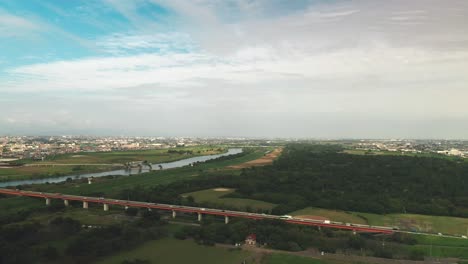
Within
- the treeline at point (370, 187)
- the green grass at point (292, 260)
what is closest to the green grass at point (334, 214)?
the treeline at point (370, 187)

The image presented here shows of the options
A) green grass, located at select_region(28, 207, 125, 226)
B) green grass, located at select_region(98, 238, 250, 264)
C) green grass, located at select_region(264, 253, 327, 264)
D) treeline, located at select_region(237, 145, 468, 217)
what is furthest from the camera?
treeline, located at select_region(237, 145, 468, 217)

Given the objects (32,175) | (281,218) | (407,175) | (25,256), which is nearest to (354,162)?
(407,175)

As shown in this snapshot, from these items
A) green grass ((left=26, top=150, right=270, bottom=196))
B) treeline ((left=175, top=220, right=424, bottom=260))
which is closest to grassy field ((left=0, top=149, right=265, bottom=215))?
green grass ((left=26, top=150, right=270, bottom=196))

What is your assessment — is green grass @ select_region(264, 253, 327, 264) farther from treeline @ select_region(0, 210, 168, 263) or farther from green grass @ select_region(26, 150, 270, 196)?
green grass @ select_region(26, 150, 270, 196)

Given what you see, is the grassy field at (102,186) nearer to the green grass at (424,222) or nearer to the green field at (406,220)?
the green field at (406,220)

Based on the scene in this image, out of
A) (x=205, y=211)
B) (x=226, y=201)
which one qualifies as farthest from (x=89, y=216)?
(x=226, y=201)
